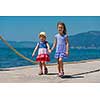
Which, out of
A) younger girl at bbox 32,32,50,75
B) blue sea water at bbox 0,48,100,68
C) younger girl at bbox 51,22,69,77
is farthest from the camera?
blue sea water at bbox 0,48,100,68

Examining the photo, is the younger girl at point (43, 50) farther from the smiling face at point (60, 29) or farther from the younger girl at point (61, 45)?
the smiling face at point (60, 29)

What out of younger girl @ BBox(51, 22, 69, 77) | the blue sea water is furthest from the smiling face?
the blue sea water

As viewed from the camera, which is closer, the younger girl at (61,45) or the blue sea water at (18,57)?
the younger girl at (61,45)

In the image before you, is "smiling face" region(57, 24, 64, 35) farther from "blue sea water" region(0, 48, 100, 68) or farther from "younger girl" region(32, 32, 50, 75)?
"blue sea water" region(0, 48, 100, 68)

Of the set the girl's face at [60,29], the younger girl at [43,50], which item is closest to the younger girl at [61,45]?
the girl's face at [60,29]

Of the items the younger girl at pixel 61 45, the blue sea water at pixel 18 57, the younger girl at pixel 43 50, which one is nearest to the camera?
the younger girl at pixel 61 45

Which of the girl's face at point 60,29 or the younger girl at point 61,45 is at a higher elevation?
the girl's face at point 60,29

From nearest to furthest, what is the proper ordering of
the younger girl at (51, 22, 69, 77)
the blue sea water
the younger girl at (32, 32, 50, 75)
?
the younger girl at (51, 22, 69, 77), the younger girl at (32, 32, 50, 75), the blue sea water

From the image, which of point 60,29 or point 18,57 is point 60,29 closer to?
point 60,29

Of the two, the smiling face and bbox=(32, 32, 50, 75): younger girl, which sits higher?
the smiling face

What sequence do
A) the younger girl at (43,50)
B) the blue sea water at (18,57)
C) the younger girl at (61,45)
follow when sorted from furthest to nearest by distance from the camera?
1. the blue sea water at (18,57)
2. the younger girl at (43,50)
3. the younger girl at (61,45)

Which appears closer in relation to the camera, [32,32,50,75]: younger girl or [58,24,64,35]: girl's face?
[58,24,64,35]: girl's face
